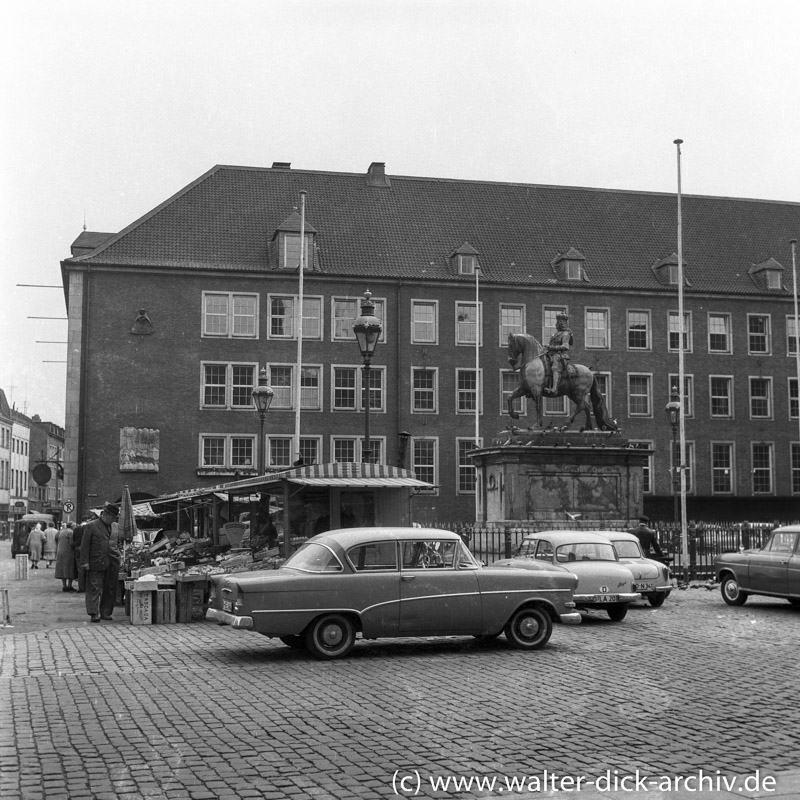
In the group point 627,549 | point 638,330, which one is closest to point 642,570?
point 627,549

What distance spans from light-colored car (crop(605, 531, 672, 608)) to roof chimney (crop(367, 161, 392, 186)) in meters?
A: 41.9

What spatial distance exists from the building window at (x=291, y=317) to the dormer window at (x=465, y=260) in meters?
7.31

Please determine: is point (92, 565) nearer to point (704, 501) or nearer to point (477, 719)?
point (477, 719)

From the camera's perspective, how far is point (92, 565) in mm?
18516

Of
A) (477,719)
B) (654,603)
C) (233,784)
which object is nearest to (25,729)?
(233,784)

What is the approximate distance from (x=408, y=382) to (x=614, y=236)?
1472 cm

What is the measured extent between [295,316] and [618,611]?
121 feet

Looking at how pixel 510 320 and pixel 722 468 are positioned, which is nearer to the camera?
pixel 510 320

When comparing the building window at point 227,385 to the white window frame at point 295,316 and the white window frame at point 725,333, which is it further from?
the white window frame at point 725,333

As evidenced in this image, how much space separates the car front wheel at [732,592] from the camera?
68.8 feet

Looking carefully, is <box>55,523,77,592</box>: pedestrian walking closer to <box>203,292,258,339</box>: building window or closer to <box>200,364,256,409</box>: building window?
<box>200,364,256,409</box>: building window

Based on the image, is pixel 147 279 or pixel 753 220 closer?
pixel 147 279

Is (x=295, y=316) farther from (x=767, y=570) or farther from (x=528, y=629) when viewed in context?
(x=528, y=629)

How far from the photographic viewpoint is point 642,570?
20016 millimetres
